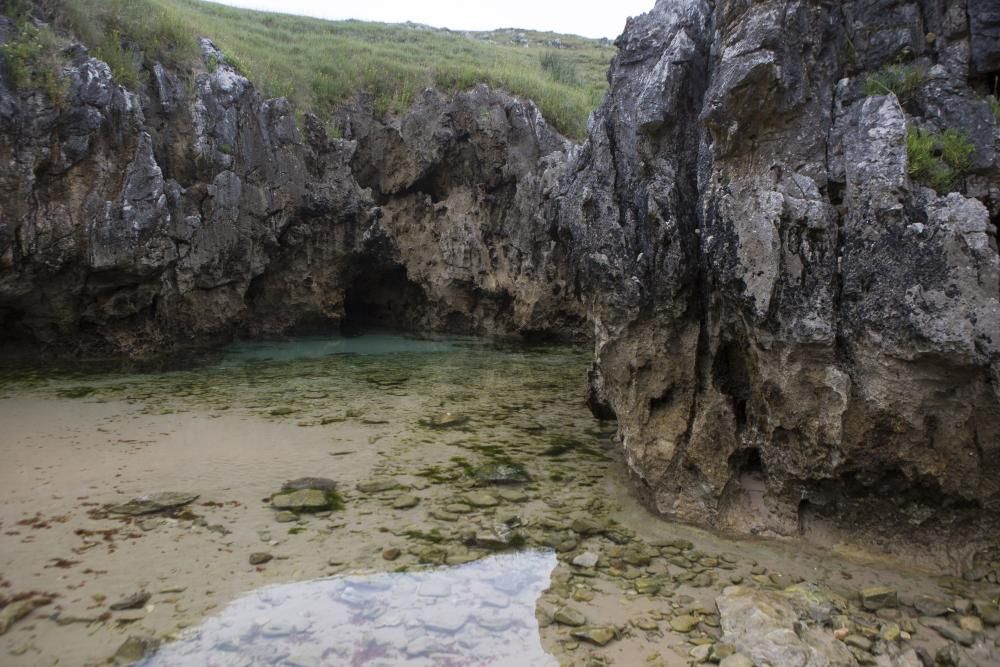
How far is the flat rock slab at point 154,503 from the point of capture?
21.4 ft

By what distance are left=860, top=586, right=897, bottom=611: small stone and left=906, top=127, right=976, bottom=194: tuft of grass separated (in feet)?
10.6

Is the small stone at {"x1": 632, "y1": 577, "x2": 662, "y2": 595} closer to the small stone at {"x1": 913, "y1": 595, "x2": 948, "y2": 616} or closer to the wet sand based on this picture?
the wet sand

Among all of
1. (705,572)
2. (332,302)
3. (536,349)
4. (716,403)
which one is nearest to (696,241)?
(716,403)

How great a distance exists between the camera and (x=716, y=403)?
6609 mm

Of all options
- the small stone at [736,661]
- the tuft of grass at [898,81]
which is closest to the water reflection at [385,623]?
the small stone at [736,661]

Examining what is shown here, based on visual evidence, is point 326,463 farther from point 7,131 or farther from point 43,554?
point 7,131

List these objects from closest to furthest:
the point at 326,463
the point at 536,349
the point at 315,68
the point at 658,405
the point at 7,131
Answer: the point at 658,405
the point at 326,463
the point at 7,131
the point at 536,349
the point at 315,68

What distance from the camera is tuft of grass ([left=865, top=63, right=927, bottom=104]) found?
5.71m

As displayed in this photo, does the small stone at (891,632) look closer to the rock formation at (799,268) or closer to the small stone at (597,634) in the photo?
the rock formation at (799,268)

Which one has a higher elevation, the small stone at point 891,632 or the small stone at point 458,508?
the small stone at point 891,632

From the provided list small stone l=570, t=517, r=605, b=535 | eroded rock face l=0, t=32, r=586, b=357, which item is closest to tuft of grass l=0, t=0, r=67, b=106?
eroded rock face l=0, t=32, r=586, b=357

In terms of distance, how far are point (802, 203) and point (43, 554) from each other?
7300mm

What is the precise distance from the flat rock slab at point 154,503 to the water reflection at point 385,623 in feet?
7.29

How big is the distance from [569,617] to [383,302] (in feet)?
67.9
